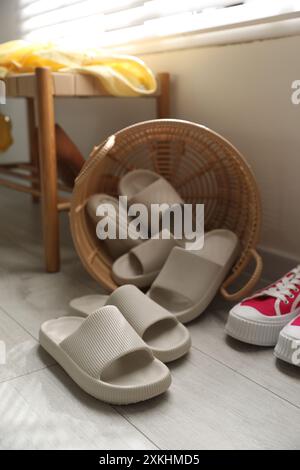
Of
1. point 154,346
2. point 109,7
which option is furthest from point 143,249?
point 109,7

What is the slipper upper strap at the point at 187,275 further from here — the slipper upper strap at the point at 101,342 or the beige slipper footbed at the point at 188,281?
the slipper upper strap at the point at 101,342

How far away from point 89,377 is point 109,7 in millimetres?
1112

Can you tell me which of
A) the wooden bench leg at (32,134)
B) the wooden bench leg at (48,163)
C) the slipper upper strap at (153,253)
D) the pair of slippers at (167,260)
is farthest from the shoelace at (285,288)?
the wooden bench leg at (32,134)

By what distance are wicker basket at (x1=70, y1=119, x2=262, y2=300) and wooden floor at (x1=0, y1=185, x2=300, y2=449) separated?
0.14 meters

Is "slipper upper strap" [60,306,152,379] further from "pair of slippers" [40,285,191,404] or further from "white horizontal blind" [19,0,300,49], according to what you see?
"white horizontal blind" [19,0,300,49]

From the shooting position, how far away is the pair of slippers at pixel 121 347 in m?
0.63

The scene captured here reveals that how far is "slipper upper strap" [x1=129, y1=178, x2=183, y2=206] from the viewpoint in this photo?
108 centimetres

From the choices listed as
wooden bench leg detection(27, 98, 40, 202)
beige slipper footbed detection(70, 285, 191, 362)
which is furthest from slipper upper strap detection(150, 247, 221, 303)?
wooden bench leg detection(27, 98, 40, 202)

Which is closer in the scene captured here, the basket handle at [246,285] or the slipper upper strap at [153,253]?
the basket handle at [246,285]

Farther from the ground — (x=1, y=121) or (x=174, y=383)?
(x=1, y=121)

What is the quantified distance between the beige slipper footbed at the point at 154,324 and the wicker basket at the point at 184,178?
0.51 ft

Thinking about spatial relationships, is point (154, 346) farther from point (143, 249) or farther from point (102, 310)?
point (143, 249)
